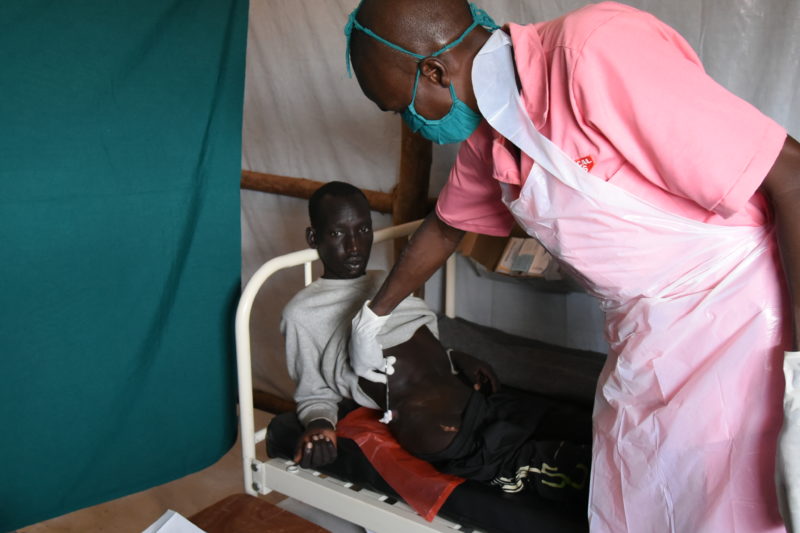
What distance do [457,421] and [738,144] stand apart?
1.03 m

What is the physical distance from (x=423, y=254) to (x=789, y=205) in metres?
0.76

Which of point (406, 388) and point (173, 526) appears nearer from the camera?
point (173, 526)

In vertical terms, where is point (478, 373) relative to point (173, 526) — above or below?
below

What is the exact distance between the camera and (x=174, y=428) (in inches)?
82.7

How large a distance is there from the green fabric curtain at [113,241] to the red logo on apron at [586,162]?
1221 millimetres

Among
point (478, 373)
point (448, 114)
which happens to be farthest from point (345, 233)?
point (448, 114)

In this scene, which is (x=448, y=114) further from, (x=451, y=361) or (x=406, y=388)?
(x=451, y=361)

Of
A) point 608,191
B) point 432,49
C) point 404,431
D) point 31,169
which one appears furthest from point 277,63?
point 608,191

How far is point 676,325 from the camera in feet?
3.67

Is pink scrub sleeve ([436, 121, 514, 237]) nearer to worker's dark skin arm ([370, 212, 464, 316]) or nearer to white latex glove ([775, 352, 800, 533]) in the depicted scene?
worker's dark skin arm ([370, 212, 464, 316])

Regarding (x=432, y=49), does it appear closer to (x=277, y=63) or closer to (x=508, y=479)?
(x=508, y=479)

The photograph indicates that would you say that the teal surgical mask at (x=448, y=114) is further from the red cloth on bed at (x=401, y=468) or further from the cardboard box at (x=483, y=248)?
the cardboard box at (x=483, y=248)

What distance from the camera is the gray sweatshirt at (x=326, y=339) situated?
193cm

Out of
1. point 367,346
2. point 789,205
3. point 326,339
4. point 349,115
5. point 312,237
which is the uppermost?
point 789,205
